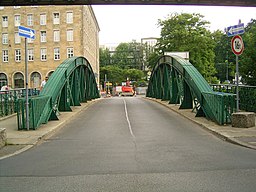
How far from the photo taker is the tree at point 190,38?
5153 centimetres

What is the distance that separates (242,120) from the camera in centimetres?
1261

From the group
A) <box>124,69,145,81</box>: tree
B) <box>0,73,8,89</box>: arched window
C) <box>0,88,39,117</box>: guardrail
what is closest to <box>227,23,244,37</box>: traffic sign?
<box>0,88,39,117</box>: guardrail

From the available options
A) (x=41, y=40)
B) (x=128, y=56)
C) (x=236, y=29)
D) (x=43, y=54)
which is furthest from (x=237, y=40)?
(x=128, y=56)

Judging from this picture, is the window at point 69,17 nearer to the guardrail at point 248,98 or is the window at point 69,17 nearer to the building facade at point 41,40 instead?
the building facade at point 41,40

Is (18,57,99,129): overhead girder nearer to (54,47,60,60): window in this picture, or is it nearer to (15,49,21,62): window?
(54,47,60,60): window

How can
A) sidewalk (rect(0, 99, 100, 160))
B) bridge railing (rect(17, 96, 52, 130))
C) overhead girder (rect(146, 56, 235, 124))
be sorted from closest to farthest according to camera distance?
sidewalk (rect(0, 99, 100, 160))
bridge railing (rect(17, 96, 52, 130))
overhead girder (rect(146, 56, 235, 124))

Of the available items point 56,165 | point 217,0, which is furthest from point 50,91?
point 217,0

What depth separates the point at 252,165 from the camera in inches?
293

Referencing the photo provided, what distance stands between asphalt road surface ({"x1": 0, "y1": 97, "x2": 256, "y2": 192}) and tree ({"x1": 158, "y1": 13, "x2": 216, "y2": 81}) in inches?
1590

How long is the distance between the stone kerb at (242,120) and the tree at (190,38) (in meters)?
38.6

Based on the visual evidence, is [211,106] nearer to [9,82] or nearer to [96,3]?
[96,3]

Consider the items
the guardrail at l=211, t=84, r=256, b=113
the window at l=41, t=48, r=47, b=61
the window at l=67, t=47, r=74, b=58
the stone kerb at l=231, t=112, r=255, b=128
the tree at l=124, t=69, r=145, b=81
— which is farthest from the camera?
the tree at l=124, t=69, r=145, b=81

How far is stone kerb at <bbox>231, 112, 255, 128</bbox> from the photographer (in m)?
12.5

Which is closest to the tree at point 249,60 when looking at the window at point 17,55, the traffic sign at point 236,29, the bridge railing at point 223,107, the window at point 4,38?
the traffic sign at point 236,29
